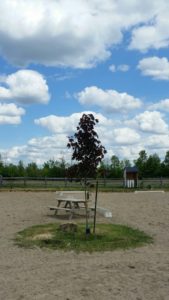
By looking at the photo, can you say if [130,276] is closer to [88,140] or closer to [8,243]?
[8,243]

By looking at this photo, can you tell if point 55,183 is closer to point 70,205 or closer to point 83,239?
point 70,205

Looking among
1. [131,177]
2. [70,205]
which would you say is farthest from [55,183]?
[70,205]

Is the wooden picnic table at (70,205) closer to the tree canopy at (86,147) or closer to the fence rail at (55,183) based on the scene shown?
the tree canopy at (86,147)

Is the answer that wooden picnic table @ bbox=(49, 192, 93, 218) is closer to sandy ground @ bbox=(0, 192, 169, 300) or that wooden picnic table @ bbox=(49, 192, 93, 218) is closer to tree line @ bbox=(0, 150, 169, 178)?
sandy ground @ bbox=(0, 192, 169, 300)

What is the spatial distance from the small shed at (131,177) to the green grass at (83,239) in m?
31.9

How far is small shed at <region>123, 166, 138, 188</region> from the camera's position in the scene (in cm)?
4384

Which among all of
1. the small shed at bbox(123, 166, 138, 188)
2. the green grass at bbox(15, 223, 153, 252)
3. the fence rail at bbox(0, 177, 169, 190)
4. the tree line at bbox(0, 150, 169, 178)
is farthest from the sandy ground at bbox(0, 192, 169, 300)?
the tree line at bbox(0, 150, 169, 178)

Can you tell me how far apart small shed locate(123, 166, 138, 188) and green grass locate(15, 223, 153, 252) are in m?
31.9

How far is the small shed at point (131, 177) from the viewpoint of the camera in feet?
144

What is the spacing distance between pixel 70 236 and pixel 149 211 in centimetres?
744

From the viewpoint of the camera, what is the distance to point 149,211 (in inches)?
690

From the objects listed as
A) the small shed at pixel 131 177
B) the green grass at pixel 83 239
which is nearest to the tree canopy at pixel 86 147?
the green grass at pixel 83 239

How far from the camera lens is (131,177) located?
4547 cm

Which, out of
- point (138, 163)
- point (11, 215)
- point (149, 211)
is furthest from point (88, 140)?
point (138, 163)
